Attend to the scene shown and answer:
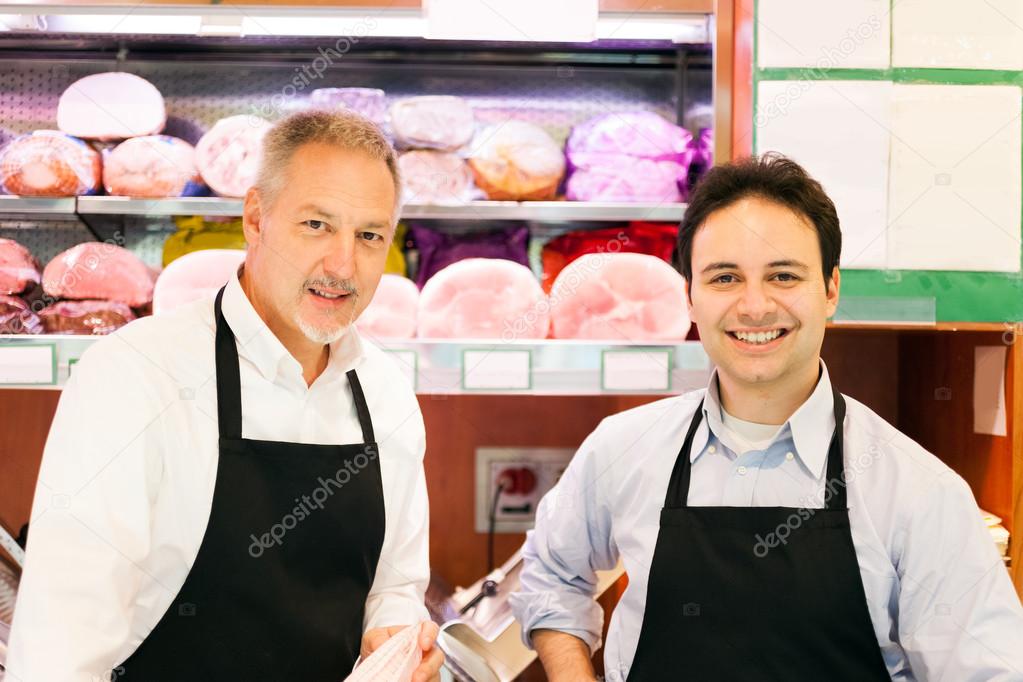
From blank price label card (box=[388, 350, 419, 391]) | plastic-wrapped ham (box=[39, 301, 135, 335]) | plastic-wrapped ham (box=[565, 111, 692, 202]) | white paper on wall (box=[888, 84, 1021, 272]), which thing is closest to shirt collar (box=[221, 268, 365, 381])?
blank price label card (box=[388, 350, 419, 391])

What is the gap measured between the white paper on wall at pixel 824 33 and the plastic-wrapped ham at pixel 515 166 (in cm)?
58

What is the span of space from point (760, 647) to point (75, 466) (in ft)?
3.92

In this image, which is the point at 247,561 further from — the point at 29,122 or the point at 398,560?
the point at 29,122

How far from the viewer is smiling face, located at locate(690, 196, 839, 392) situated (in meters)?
1.52

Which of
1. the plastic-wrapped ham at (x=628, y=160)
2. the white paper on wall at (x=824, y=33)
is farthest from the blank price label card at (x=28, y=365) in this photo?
the white paper on wall at (x=824, y=33)

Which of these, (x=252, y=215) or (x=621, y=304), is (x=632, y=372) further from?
(x=252, y=215)

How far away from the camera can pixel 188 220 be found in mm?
2453

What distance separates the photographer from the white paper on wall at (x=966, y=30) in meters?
2.01

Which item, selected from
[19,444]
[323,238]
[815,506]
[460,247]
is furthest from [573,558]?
[19,444]

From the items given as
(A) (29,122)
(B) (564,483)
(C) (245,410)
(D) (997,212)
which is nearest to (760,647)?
(B) (564,483)

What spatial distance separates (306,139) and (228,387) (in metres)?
0.49

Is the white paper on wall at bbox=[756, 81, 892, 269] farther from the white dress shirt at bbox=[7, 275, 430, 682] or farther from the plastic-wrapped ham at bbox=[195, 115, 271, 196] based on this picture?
the plastic-wrapped ham at bbox=[195, 115, 271, 196]

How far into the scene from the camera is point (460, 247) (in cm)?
250

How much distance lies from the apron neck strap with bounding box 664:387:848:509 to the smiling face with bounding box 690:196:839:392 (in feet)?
0.43
